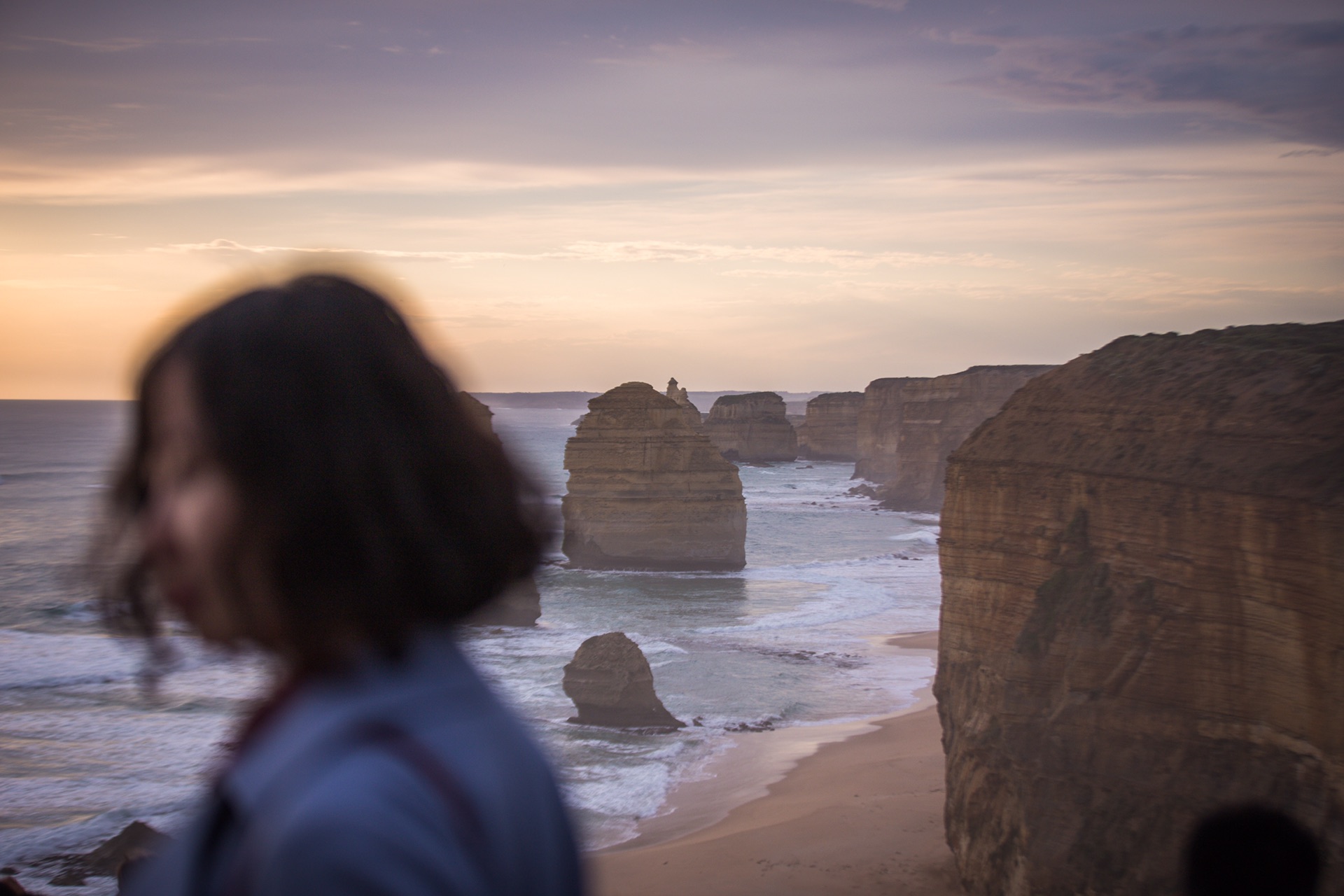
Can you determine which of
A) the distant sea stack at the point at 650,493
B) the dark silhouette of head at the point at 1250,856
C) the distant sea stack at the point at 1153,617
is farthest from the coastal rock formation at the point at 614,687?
the distant sea stack at the point at 650,493

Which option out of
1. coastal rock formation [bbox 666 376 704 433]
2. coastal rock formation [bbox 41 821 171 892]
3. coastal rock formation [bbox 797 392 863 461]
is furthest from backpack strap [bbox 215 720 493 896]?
coastal rock formation [bbox 797 392 863 461]

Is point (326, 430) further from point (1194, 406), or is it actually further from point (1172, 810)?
point (1194, 406)

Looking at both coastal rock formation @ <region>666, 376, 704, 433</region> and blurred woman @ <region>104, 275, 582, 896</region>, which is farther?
coastal rock formation @ <region>666, 376, 704, 433</region>

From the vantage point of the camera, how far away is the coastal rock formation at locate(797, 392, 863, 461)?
345 feet

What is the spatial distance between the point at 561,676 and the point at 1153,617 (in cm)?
1617

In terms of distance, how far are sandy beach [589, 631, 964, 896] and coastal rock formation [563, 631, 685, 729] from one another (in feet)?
6.94

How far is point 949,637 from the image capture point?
1164 centimetres

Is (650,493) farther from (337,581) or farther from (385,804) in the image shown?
(385,804)

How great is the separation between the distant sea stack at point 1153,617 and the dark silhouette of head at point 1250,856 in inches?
4.5

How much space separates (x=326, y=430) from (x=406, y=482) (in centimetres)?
10

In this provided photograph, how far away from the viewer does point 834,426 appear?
10600cm

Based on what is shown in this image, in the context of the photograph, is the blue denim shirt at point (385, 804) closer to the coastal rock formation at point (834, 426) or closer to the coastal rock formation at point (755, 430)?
the coastal rock formation at point (755, 430)

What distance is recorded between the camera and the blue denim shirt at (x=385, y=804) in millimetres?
885

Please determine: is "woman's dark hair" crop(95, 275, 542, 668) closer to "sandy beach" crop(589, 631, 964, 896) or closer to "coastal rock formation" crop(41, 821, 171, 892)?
"sandy beach" crop(589, 631, 964, 896)
